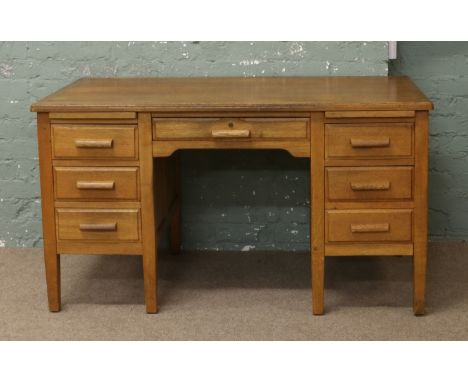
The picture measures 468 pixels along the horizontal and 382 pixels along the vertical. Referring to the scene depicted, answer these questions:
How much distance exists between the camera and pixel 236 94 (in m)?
4.18

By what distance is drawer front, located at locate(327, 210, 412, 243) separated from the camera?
158 inches

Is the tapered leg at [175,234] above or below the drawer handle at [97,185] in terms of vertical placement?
below

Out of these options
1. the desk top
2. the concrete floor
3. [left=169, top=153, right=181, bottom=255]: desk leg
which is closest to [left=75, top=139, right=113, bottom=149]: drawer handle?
the desk top

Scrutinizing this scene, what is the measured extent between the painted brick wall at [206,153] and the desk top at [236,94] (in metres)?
0.11

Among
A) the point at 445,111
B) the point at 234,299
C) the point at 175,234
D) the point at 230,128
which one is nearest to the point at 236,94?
the point at 230,128

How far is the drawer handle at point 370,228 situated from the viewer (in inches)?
158

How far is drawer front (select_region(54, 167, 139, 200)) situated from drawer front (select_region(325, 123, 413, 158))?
2.56 ft

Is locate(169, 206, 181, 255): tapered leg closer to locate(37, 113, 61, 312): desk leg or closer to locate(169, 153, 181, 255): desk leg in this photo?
locate(169, 153, 181, 255): desk leg

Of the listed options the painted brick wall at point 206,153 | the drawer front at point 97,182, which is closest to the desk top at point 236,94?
the painted brick wall at point 206,153

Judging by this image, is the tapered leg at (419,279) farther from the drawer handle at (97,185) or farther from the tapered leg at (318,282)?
the drawer handle at (97,185)

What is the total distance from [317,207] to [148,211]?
67 centimetres

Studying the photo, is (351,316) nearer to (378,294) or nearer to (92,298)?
(378,294)

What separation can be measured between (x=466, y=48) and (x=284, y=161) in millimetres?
1032

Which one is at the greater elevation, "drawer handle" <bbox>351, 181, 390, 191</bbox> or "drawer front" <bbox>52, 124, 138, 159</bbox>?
"drawer front" <bbox>52, 124, 138, 159</bbox>
